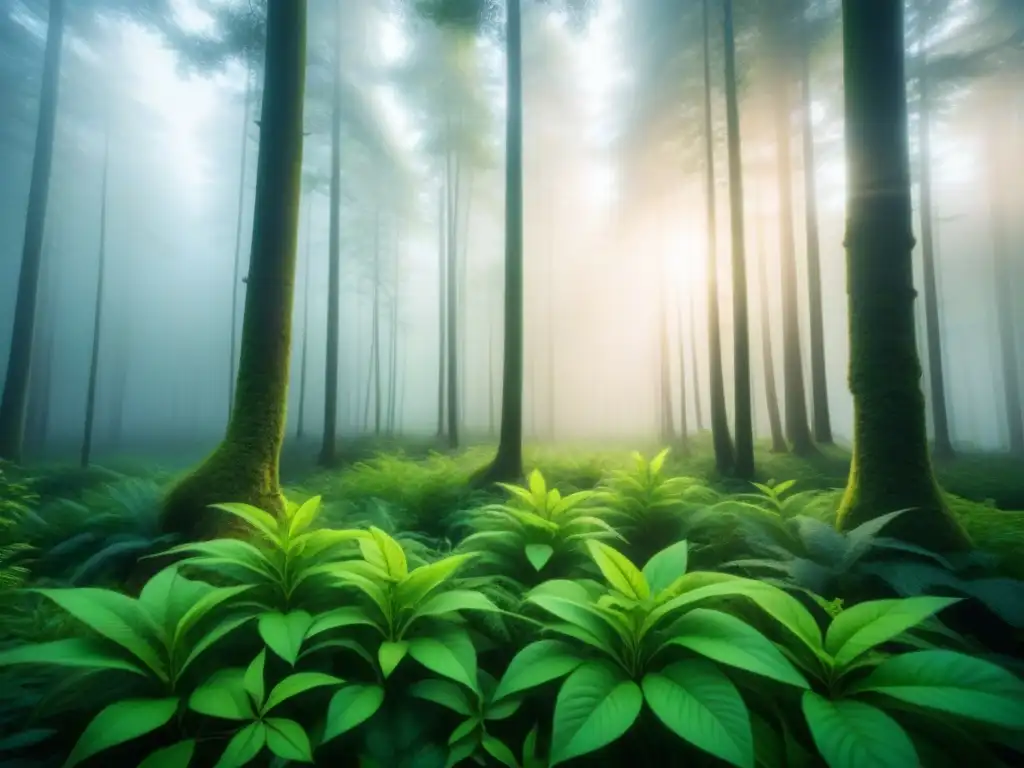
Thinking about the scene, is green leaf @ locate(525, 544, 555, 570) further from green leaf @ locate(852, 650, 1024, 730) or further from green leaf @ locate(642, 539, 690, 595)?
green leaf @ locate(852, 650, 1024, 730)

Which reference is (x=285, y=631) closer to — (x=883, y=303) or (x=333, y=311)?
(x=883, y=303)

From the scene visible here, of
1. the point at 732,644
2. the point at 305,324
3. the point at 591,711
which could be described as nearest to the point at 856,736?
the point at 732,644

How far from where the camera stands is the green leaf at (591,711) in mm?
1354

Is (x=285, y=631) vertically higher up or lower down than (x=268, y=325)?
lower down

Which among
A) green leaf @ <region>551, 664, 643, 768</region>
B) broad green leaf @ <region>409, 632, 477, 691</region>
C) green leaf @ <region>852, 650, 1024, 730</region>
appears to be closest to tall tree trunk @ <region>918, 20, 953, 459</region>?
green leaf @ <region>852, 650, 1024, 730</region>

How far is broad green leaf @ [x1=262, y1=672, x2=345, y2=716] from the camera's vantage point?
1609 millimetres

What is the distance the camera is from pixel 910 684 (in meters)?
1.52

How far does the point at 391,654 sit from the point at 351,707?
0.70 ft

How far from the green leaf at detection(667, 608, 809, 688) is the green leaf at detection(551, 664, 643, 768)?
29 centimetres

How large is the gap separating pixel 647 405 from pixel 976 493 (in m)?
46.6

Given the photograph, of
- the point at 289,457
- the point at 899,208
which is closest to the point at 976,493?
the point at 899,208

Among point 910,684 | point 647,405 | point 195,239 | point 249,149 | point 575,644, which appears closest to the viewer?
point 910,684

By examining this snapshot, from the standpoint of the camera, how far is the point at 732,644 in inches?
64.9

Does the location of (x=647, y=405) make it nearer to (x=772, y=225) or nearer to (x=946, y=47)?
(x=772, y=225)
